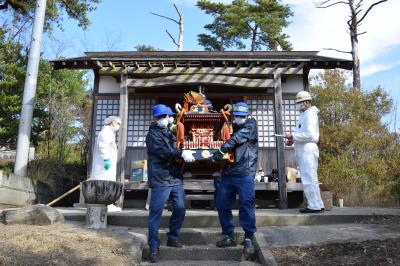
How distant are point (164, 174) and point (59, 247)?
5.36ft

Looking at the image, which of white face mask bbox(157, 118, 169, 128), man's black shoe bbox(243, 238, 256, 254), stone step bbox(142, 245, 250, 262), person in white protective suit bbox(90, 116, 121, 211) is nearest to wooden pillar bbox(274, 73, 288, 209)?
stone step bbox(142, 245, 250, 262)

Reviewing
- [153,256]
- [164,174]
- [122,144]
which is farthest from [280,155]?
[153,256]

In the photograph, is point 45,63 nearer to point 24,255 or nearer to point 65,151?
point 65,151

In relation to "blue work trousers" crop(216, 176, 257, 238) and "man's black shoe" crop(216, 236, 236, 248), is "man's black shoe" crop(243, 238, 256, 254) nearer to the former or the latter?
"blue work trousers" crop(216, 176, 257, 238)

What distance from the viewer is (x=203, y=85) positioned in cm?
973

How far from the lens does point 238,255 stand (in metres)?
5.13

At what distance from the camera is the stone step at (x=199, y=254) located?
16.9 ft

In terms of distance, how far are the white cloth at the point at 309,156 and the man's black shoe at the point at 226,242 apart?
7.17ft

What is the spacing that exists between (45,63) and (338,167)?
43.0ft

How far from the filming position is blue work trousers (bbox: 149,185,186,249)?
196 inches

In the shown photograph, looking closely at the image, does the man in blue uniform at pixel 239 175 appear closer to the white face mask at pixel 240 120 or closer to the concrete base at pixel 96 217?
the white face mask at pixel 240 120

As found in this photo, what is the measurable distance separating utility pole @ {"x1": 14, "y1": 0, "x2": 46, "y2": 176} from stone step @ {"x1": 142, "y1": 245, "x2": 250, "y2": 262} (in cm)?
601

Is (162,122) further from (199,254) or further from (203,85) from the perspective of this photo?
(203,85)

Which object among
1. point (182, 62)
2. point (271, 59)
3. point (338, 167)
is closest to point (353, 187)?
point (338, 167)
